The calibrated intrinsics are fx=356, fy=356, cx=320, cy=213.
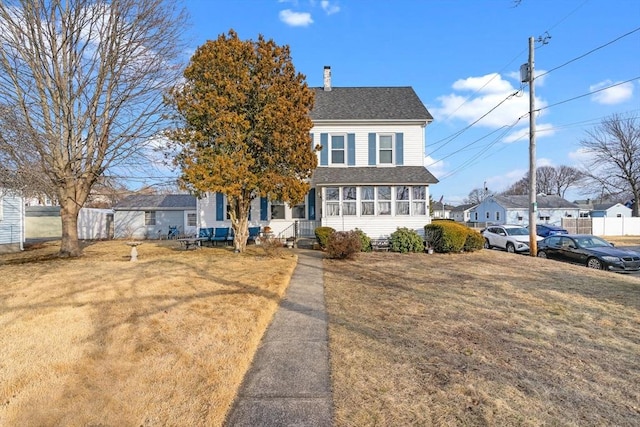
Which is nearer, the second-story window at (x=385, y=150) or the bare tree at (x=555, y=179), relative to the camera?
the second-story window at (x=385, y=150)

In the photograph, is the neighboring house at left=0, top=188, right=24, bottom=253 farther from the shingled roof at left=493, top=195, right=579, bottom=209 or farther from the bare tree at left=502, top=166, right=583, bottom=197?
the bare tree at left=502, top=166, right=583, bottom=197

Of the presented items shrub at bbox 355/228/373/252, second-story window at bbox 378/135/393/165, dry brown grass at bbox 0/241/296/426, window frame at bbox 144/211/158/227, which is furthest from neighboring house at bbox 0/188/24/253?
second-story window at bbox 378/135/393/165

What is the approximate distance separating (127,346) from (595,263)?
15507 millimetres

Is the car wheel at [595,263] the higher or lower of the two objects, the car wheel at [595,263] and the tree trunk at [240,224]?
the lower

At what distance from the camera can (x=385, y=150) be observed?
64.0 ft

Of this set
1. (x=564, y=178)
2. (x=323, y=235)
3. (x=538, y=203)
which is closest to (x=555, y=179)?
(x=564, y=178)

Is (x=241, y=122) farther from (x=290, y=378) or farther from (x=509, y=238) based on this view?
(x=509, y=238)

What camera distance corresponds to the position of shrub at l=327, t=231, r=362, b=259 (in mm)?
13234

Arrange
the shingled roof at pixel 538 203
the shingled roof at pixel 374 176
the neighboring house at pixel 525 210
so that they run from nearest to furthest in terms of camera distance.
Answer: the shingled roof at pixel 374 176 < the neighboring house at pixel 525 210 < the shingled roof at pixel 538 203

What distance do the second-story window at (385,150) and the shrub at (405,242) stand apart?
456 centimetres

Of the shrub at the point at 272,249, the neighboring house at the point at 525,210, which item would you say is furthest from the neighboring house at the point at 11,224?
the neighboring house at the point at 525,210

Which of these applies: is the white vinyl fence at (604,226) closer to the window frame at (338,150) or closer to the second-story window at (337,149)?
the window frame at (338,150)

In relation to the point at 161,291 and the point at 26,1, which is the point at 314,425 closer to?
the point at 161,291

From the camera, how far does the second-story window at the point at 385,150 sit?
19.5 m
